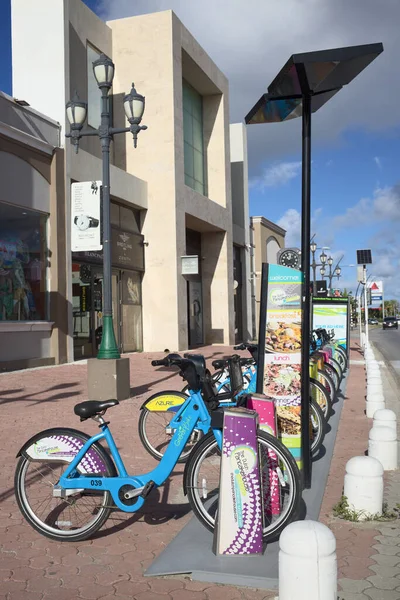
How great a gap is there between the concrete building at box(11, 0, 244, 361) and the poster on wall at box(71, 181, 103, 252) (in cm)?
535

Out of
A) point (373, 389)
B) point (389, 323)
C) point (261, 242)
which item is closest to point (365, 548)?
point (373, 389)

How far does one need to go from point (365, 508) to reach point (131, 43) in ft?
72.7

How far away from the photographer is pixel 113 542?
424cm

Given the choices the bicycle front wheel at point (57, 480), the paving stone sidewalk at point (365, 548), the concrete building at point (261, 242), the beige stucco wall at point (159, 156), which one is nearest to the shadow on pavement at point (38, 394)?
the paving stone sidewalk at point (365, 548)

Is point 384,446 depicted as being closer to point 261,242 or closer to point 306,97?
point 306,97

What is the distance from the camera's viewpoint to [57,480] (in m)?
4.29

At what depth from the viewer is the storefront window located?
15.2 metres

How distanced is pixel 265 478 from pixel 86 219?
27.9ft

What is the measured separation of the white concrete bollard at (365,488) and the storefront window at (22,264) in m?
12.0

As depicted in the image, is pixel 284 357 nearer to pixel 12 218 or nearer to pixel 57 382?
pixel 57 382

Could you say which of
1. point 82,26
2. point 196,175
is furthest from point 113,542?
point 196,175

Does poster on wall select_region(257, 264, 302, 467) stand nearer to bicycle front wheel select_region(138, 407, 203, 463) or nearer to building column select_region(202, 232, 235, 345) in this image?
bicycle front wheel select_region(138, 407, 203, 463)

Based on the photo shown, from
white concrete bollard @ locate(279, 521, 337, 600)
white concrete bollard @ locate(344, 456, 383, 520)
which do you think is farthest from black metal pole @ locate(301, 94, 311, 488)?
white concrete bollard @ locate(279, 521, 337, 600)

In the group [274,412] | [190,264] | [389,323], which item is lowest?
[389,323]
